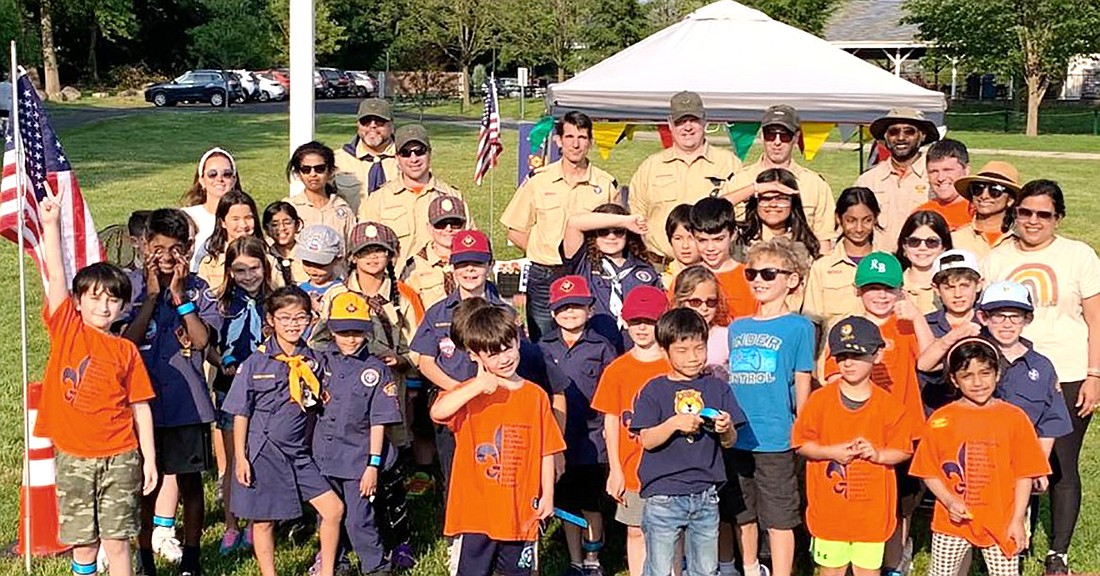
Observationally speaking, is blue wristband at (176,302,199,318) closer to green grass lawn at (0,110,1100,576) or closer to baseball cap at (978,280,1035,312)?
green grass lawn at (0,110,1100,576)

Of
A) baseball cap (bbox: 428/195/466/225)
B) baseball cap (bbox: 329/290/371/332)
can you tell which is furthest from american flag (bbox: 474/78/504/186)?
baseball cap (bbox: 329/290/371/332)

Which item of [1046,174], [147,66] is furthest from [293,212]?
[147,66]

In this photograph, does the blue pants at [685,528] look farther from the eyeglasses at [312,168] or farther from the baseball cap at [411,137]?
the eyeglasses at [312,168]

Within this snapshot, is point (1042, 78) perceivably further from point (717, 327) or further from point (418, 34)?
point (717, 327)

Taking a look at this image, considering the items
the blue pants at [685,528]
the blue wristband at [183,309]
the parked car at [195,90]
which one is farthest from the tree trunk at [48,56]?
the blue pants at [685,528]

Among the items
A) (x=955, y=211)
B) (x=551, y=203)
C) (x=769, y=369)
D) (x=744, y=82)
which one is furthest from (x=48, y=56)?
(x=769, y=369)

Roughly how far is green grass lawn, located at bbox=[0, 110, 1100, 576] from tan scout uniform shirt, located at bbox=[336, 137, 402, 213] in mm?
2086

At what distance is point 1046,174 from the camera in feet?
86.2

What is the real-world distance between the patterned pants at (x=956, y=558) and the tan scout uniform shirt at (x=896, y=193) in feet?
7.92

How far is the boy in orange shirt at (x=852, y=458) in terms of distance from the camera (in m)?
4.79

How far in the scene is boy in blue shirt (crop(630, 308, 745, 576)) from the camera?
4.59m

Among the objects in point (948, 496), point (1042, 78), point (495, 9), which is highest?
point (495, 9)

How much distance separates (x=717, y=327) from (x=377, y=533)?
182 cm

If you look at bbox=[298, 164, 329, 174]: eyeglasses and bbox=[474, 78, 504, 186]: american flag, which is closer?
bbox=[298, 164, 329, 174]: eyeglasses
